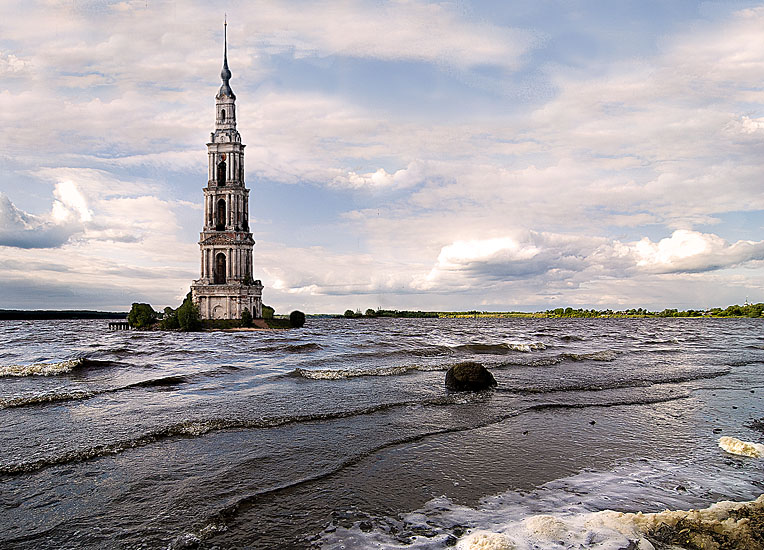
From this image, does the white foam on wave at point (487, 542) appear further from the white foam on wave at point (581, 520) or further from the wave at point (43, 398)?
the wave at point (43, 398)

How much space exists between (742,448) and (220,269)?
319 feet

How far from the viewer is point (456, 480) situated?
8.87 meters

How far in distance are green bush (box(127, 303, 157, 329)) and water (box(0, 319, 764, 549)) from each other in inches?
3390

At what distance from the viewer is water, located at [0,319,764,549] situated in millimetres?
6906

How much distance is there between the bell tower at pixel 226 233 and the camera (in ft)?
312

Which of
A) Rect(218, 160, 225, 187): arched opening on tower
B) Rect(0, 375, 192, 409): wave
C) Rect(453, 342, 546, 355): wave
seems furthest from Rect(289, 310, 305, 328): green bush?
Rect(0, 375, 192, 409): wave

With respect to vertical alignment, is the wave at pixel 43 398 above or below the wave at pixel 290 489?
above

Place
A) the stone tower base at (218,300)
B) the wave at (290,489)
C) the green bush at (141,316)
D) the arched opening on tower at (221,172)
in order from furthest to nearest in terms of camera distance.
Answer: the arched opening on tower at (221,172)
the green bush at (141,316)
the stone tower base at (218,300)
the wave at (290,489)

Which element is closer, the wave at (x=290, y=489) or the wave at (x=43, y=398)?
the wave at (x=290, y=489)

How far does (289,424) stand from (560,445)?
693 cm

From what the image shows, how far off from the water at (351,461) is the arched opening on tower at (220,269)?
80.1 metres

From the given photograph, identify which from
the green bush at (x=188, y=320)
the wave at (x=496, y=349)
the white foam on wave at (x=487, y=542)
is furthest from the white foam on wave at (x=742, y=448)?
the green bush at (x=188, y=320)

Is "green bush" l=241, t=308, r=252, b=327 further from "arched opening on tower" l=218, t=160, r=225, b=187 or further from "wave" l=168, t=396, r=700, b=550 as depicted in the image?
"wave" l=168, t=396, r=700, b=550

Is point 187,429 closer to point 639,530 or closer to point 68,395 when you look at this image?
point 68,395
